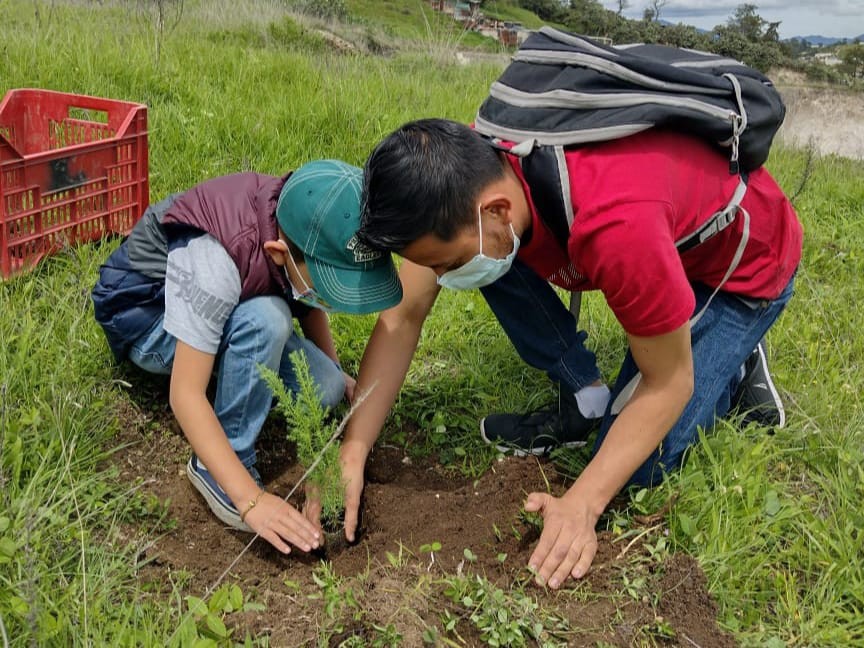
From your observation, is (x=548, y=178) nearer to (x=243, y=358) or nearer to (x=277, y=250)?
(x=277, y=250)

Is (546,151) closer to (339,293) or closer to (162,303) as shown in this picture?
(339,293)

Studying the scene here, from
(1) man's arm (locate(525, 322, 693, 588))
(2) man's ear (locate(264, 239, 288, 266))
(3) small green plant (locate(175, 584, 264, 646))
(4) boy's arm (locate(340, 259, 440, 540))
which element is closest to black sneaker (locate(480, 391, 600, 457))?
(4) boy's arm (locate(340, 259, 440, 540))

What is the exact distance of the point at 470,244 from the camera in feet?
6.36

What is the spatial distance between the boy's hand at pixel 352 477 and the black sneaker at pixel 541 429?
0.51 meters

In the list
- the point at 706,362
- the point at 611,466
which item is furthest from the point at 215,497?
the point at 706,362

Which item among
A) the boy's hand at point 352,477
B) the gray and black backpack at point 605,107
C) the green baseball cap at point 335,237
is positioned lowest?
the boy's hand at point 352,477

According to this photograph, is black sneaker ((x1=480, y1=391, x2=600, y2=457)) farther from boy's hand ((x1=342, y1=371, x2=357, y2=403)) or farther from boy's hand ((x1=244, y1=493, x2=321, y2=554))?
boy's hand ((x1=244, y1=493, x2=321, y2=554))

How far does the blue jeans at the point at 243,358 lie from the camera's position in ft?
7.38

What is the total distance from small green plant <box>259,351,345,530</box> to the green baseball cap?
218 mm

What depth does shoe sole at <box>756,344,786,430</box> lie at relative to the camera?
264cm

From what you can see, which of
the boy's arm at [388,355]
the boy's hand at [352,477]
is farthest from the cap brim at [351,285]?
the boy's hand at [352,477]

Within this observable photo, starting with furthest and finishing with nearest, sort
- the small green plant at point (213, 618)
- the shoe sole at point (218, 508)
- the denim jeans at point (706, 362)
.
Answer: the denim jeans at point (706, 362), the shoe sole at point (218, 508), the small green plant at point (213, 618)

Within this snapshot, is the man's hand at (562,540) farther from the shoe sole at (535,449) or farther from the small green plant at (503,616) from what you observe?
the shoe sole at (535,449)

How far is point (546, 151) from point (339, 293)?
2.11ft
